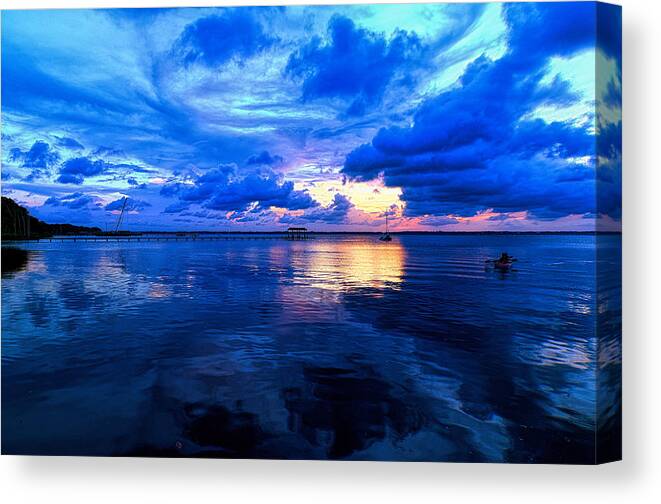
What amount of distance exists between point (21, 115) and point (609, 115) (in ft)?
37.7

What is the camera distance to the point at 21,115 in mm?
8648

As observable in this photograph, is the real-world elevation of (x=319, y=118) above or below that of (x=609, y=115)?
above

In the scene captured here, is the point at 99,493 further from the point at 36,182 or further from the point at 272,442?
the point at 36,182

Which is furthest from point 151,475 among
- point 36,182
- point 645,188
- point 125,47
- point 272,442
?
point 645,188

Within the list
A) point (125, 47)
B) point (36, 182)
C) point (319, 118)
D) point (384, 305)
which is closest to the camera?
point (125, 47)

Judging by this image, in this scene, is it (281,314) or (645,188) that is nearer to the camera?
(645,188)

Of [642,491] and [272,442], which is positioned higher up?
[272,442]

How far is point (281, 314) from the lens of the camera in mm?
12602

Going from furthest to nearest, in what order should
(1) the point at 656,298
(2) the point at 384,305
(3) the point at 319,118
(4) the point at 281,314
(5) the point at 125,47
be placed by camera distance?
(2) the point at 384,305 < (4) the point at 281,314 < (3) the point at 319,118 < (5) the point at 125,47 < (1) the point at 656,298

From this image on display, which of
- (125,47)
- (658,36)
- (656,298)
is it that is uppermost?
(125,47)

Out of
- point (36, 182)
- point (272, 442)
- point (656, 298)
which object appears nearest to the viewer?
point (272, 442)

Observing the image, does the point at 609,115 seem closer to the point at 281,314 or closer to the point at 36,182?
the point at 281,314

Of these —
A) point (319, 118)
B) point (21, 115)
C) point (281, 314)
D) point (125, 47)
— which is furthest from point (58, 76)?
point (281, 314)

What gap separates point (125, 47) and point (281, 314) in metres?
7.94
